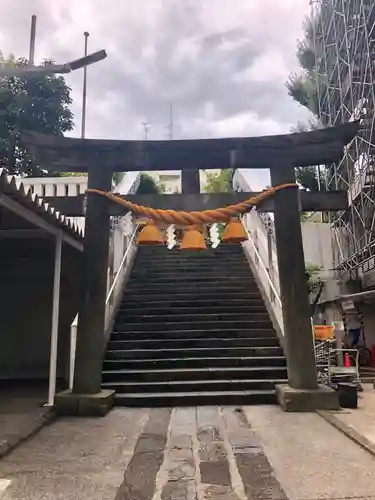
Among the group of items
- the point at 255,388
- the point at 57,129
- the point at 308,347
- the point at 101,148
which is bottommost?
the point at 255,388

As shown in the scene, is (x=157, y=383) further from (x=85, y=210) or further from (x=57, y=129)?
(x=57, y=129)

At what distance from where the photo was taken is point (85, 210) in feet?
21.4

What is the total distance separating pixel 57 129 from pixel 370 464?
13114 mm

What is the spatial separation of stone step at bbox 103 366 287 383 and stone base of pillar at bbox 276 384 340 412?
2.91ft

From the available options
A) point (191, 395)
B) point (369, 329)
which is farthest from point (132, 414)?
point (369, 329)

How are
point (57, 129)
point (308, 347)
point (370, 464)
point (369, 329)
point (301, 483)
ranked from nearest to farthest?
point (301, 483)
point (370, 464)
point (308, 347)
point (369, 329)
point (57, 129)

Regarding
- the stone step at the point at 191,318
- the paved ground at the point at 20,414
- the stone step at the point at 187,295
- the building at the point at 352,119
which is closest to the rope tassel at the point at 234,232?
the stone step at the point at 191,318

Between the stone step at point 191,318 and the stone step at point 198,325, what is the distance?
0.14 ft

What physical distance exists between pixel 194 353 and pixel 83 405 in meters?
2.18

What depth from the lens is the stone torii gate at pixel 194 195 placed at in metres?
6.14

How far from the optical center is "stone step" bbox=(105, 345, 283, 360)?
7.18 metres

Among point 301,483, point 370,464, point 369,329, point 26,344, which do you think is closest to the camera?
point 301,483

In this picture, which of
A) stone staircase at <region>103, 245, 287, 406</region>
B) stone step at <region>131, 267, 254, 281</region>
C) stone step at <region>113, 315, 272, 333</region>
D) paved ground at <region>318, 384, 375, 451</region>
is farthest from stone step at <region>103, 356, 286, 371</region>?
stone step at <region>131, 267, 254, 281</region>

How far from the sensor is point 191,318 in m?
8.31
